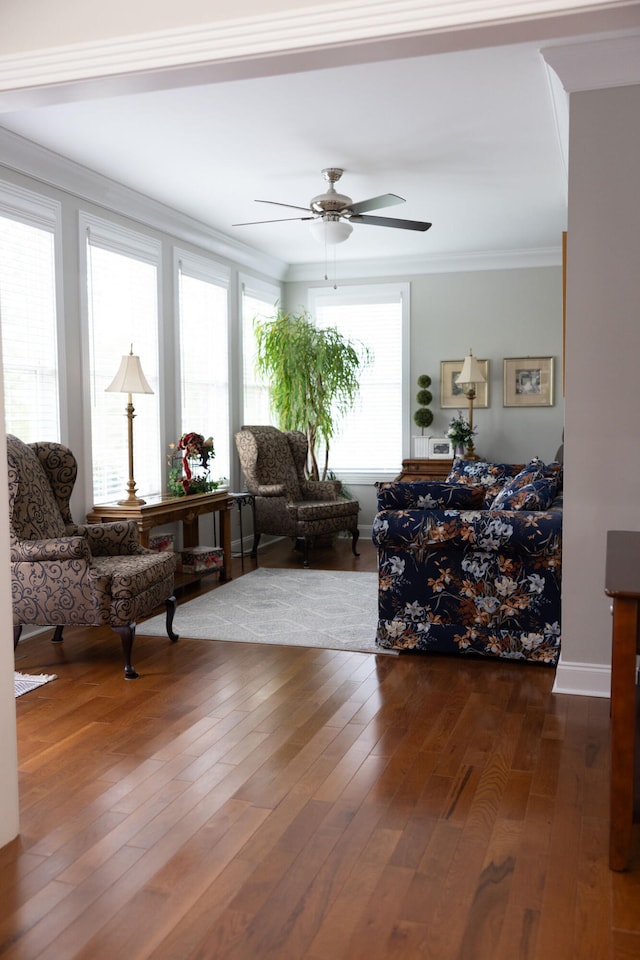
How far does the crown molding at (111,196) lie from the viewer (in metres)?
4.67

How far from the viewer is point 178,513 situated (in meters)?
5.69

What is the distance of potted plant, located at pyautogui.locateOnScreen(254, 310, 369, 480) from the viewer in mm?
7613

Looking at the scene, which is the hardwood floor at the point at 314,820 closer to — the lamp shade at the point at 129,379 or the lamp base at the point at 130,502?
the lamp base at the point at 130,502

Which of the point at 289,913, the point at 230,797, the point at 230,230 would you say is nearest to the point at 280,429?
the point at 230,230

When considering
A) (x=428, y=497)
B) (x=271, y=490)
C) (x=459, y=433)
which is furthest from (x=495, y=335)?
(x=428, y=497)

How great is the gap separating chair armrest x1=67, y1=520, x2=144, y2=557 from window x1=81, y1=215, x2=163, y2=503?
912mm

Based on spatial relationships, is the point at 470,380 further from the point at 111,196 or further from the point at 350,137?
the point at 111,196

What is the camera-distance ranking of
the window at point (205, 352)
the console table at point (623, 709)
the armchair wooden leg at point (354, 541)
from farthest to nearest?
the armchair wooden leg at point (354, 541) < the window at point (205, 352) < the console table at point (623, 709)

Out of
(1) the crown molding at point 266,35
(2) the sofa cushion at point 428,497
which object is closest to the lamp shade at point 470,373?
(2) the sofa cushion at point 428,497

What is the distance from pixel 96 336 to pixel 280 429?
2.96m

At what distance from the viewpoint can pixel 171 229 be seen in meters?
6.34

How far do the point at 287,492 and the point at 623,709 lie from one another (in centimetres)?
513

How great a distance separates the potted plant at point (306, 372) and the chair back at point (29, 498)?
345 cm

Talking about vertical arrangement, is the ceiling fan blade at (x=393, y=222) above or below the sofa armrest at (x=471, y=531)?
above
